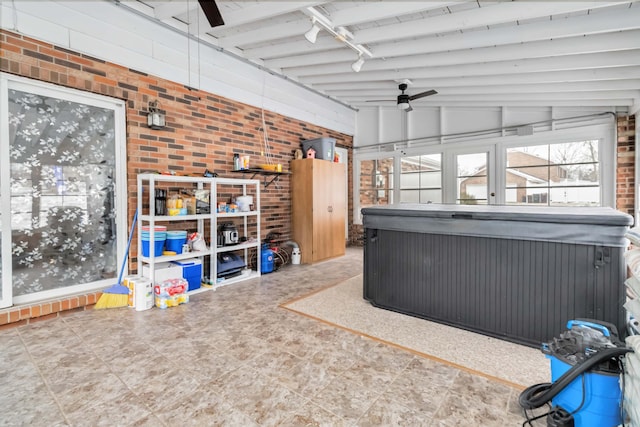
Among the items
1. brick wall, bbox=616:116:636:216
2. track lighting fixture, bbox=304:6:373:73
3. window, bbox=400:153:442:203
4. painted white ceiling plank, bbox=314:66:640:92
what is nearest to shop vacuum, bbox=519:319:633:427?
track lighting fixture, bbox=304:6:373:73

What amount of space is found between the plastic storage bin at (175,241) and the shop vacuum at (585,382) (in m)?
3.58

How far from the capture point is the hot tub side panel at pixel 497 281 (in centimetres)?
233

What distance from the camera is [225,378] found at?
2.13 meters

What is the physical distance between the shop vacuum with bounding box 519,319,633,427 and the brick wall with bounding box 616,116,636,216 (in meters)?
4.47

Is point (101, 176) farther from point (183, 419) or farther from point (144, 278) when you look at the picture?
point (183, 419)

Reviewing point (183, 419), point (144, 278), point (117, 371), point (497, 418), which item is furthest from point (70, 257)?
point (497, 418)

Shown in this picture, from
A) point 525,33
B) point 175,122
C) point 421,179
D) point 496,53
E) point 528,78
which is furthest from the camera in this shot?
point 421,179

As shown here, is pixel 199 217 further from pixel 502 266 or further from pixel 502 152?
pixel 502 152

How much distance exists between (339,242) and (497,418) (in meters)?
4.60

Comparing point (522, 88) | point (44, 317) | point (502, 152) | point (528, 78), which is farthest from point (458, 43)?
point (44, 317)

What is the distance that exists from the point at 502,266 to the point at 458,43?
2570mm

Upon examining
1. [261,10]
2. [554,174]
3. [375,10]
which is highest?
[261,10]

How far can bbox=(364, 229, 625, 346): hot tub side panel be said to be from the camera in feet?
7.64

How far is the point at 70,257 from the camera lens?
3420 mm
